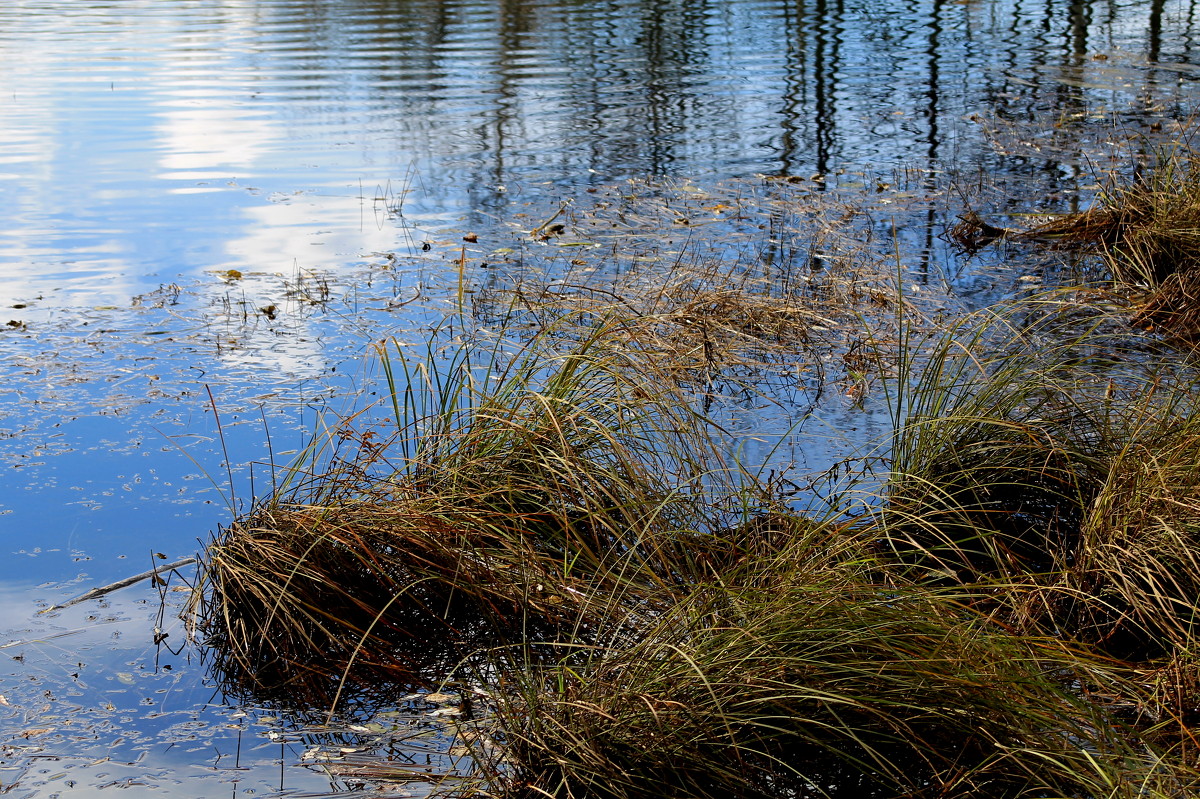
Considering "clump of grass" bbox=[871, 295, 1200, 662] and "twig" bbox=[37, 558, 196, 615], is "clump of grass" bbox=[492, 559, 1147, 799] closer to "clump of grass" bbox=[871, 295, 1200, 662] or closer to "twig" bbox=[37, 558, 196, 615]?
"clump of grass" bbox=[871, 295, 1200, 662]

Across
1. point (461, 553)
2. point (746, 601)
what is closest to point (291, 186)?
point (461, 553)

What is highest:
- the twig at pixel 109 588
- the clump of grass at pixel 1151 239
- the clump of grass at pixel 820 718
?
the clump of grass at pixel 1151 239

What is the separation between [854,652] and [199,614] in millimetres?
2332

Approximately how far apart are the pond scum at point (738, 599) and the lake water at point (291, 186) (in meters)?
0.50

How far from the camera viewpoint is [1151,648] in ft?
11.6

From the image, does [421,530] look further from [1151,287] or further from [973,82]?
[973,82]

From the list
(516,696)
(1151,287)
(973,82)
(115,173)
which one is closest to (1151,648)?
(516,696)

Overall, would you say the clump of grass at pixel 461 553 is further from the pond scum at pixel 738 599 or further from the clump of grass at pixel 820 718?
the clump of grass at pixel 820 718

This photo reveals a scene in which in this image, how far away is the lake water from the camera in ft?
12.9

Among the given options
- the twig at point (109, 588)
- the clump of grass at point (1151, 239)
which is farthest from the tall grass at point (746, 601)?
the clump of grass at point (1151, 239)

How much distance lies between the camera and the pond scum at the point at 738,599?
277cm

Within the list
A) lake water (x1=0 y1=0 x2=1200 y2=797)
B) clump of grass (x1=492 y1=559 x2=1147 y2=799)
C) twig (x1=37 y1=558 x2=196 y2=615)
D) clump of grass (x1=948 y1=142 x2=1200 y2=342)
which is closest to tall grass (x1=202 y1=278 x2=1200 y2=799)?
clump of grass (x1=492 y1=559 x2=1147 y2=799)

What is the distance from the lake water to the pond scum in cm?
50

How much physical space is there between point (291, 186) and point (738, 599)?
8451mm
